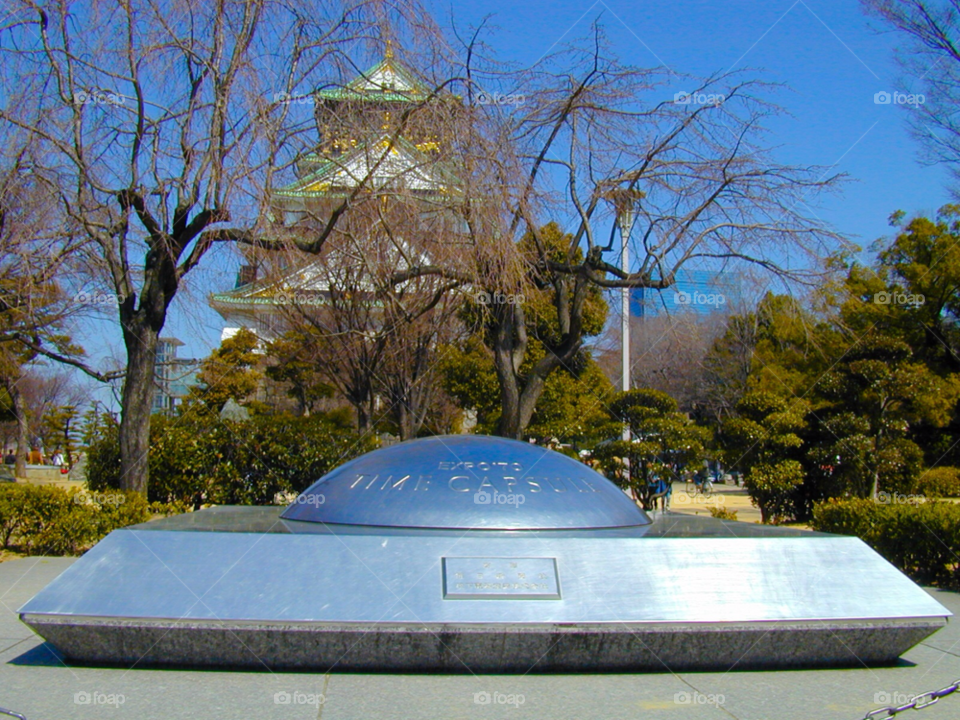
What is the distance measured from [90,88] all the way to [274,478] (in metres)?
5.15

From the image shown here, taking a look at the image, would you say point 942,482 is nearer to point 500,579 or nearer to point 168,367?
point 168,367

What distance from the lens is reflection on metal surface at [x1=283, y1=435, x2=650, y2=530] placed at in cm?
563

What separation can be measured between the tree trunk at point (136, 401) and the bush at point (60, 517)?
1.31 feet

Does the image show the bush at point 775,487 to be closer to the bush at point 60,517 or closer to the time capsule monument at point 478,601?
the time capsule monument at point 478,601

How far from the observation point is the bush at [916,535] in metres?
8.29

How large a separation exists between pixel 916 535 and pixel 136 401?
8350 millimetres

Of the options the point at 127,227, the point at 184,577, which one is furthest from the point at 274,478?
the point at 184,577

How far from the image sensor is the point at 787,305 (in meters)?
10.7

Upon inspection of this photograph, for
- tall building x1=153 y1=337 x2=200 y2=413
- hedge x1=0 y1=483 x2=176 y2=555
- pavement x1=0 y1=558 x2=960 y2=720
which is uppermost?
tall building x1=153 y1=337 x2=200 y2=413

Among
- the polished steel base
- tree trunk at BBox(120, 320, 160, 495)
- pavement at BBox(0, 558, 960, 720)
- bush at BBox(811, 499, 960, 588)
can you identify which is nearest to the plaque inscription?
the polished steel base

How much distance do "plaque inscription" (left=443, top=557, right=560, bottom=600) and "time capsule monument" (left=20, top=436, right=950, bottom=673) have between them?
10 mm

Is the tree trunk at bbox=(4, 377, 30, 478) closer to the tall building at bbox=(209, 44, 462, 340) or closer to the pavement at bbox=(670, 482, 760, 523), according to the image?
the pavement at bbox=(670, 482, 760, 523)

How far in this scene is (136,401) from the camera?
991 centimetres

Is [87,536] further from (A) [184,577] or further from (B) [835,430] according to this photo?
(B) [835,430]
